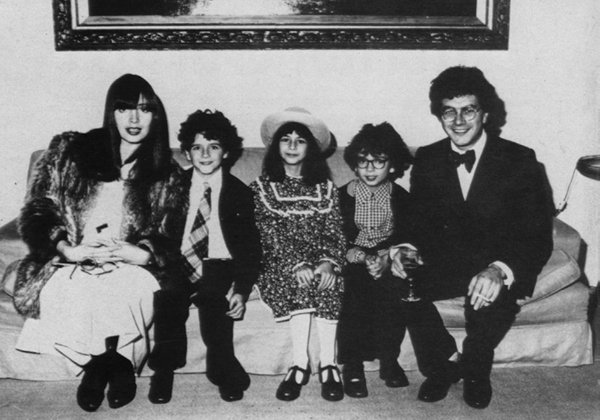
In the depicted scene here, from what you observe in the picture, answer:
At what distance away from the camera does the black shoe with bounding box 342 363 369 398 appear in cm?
240

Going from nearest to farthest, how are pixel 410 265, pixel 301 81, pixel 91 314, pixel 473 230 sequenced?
1. pixel 91 314
2. pixel 410 265
3. pixel 473 230
4. pixel 301 81

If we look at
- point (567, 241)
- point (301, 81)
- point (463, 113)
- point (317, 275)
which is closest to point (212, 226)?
point (317, 275)

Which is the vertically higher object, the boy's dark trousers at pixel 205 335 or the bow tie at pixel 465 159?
the bow tie at pixel 465 159

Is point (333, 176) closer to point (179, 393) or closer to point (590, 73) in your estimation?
point (179, 393)

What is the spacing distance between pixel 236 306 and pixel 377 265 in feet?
1.90

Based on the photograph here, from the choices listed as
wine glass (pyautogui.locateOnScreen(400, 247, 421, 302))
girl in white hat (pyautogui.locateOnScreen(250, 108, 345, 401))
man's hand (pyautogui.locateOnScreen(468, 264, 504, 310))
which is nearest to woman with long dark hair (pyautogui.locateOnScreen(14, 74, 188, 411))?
girl in white hat (pyautogui.locateOnScreen(250, 108, 345, 401))

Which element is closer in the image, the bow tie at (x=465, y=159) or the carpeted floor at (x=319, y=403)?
the carpeted floor at (x=319, y=403)

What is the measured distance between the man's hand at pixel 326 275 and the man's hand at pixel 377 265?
6.5 inches

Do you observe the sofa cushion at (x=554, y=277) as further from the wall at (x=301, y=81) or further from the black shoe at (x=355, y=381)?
the wall at (x=301, y=81)

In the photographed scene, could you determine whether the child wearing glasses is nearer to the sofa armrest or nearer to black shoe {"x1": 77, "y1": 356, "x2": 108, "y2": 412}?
the sofa armrest

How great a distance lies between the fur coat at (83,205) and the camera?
98.7 inches

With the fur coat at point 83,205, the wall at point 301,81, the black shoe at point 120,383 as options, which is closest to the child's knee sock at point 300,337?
the fur coat at point 83,205

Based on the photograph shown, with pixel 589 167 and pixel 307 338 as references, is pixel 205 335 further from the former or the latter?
pixel 589 167

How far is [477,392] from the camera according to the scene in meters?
2.36
